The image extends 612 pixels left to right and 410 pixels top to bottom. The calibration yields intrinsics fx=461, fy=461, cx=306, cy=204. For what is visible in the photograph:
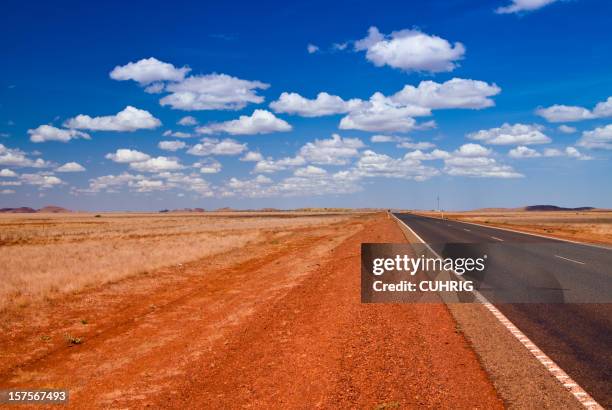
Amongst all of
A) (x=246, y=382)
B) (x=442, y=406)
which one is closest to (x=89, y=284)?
(x=246, y=382)

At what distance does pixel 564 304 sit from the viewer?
9172mm

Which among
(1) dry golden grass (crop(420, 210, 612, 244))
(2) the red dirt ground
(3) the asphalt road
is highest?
(1) dry golden grass (crop(420, 210, 612, 244))

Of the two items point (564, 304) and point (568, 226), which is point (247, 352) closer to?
point (564, 304)

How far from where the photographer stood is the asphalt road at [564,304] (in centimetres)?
579

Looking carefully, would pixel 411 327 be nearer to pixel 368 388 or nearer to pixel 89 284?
pixel 368 388

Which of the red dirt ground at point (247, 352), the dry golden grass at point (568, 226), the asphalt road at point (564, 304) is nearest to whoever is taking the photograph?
the red dirt ground at point (247, 352)

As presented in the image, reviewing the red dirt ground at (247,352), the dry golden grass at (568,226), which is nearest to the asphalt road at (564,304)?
the red dirt ground at (247,352)

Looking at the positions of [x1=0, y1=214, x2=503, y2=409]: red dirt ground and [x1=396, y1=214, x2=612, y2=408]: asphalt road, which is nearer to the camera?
[x1=0, y1=214, x2=503, y2=409]: red dirt ground

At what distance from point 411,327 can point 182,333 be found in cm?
407

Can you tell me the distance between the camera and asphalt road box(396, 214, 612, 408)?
5.79 meters

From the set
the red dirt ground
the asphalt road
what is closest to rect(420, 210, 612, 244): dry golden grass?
the asphalt road

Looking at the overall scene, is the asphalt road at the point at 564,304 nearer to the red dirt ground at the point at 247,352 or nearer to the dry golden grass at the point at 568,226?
the red dirt ground at the point at 247,352

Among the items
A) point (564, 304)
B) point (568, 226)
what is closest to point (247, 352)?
point (564, 304)

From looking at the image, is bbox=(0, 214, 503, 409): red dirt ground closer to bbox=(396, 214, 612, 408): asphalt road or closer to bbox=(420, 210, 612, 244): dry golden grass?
bbox=(396, 214, 612, 408): asphalt road
